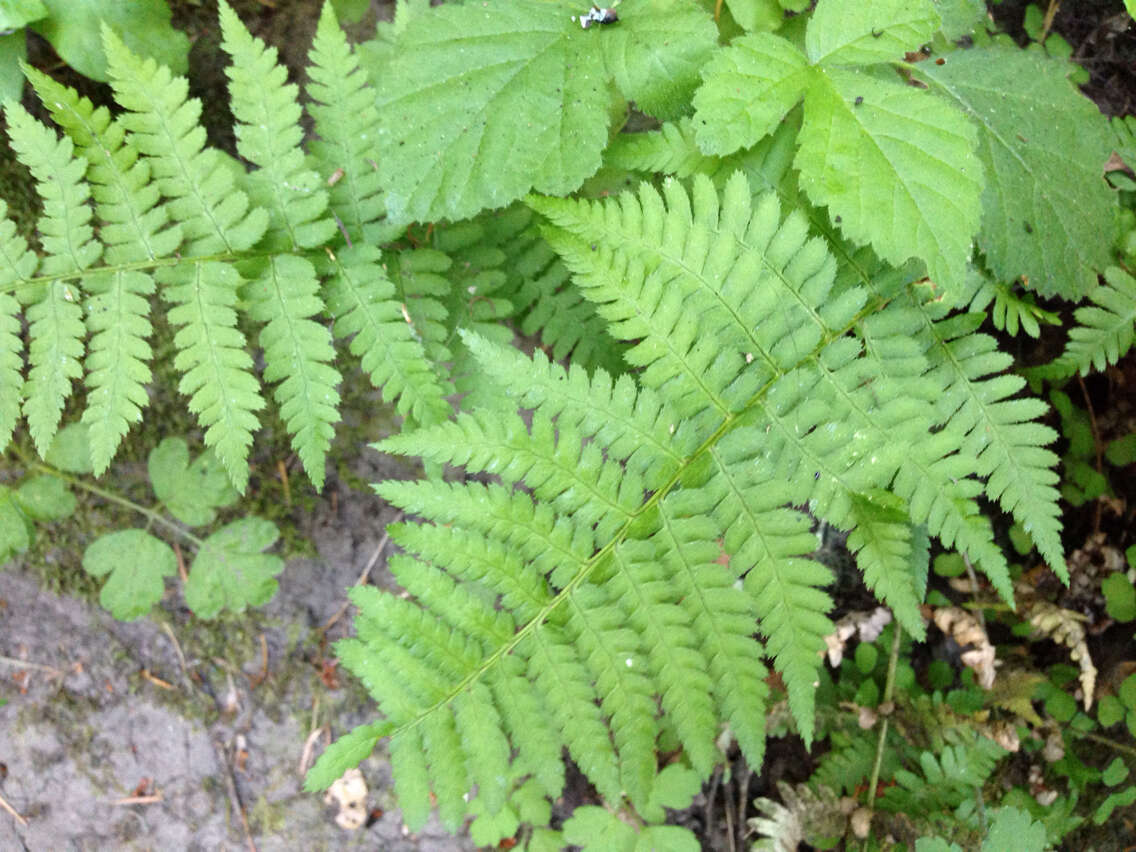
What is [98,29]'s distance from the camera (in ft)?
7.91

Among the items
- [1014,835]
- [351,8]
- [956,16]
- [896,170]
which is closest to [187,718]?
[351,8]

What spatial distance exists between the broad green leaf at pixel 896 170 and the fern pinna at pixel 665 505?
0.60 ft

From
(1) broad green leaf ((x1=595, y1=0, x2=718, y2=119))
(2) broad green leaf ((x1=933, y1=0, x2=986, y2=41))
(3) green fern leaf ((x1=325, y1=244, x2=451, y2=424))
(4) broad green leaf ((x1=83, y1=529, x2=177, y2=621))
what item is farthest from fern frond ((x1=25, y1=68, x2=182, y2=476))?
(2) broad green leaf ((x1=933, y1=0, x2=986, y2=41))

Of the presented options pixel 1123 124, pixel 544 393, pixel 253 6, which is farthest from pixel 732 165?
pixel 253 6

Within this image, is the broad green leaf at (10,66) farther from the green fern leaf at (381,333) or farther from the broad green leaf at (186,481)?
the broad green leaf at (186,481)

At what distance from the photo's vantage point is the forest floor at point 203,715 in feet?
10.7

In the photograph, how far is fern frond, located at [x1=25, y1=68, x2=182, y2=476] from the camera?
212cm

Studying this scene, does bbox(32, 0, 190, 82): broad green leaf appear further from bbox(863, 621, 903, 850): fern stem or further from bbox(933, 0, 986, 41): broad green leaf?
bbox(863, 621, 903, 850): fern stem

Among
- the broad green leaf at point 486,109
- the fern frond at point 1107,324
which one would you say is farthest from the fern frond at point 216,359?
the fern frond at point 1107,324

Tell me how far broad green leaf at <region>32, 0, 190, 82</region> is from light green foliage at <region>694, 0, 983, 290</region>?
174cm

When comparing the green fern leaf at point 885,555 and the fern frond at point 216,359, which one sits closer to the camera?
the green fern leaf at point 885,555

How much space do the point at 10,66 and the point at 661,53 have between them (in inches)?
76.7

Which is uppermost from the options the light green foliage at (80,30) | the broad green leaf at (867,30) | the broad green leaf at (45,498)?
the light green foliage at (80,30)

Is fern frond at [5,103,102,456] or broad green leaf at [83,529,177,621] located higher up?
fern frond at [5,103,102,456]
